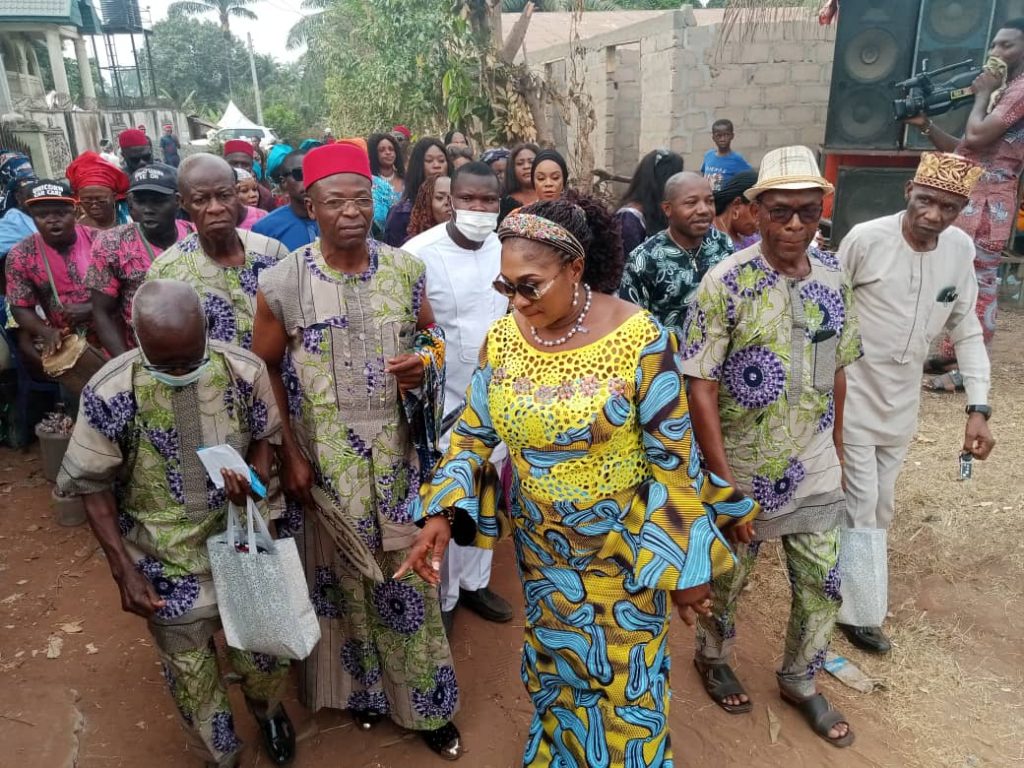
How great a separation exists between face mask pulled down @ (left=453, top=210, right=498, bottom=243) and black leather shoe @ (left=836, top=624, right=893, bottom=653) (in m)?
2.47

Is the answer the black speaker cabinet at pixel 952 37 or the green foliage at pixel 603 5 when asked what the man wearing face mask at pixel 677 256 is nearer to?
the black speaker cabinet at pixel 952 37

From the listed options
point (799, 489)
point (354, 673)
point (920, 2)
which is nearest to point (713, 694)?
point (799, 489)

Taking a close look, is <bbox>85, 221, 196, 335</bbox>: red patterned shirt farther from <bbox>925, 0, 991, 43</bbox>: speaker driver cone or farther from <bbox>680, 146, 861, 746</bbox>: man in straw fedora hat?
<bbox>925, 0, 991, 43</bbox>: speaker driver cone

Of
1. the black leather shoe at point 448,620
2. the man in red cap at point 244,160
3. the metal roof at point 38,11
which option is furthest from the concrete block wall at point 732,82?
the metal roof at point 38,11

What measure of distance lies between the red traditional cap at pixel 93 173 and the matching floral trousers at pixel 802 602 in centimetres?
410

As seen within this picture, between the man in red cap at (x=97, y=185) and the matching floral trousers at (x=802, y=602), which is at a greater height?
the man in red cap at (x=97, y=185)

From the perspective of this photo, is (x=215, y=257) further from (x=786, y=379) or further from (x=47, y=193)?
(x=47, y=193)

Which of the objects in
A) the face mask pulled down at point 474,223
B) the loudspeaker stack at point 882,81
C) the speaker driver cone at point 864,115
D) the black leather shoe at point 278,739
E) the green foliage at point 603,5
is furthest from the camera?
the green foliage at point 603,5

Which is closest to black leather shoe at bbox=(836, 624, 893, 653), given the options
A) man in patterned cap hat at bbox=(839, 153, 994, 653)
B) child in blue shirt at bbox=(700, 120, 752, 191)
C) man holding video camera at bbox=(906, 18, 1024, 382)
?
man in patterned cap hat at bbox=(839, 153, 994, 653)

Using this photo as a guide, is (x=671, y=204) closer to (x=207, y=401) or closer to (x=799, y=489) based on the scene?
(x=799, y=489)

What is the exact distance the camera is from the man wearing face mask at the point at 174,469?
219cm

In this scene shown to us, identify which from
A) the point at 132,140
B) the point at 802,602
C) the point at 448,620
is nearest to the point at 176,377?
the point at 448,620

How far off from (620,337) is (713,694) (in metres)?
1.86

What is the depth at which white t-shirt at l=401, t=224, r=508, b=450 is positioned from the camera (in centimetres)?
340
